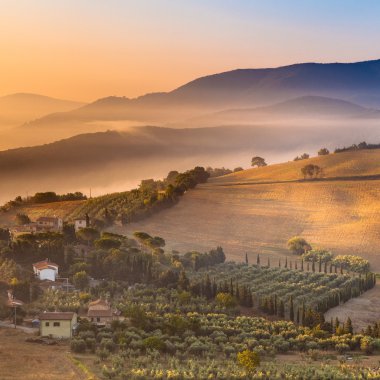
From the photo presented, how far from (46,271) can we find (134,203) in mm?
42203

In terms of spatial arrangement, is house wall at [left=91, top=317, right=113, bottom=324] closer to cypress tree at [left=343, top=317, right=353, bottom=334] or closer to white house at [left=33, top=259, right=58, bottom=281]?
white house at [left=33, top=259, right=58, bottom=281]

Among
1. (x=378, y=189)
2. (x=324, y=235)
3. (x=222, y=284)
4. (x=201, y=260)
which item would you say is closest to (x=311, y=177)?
(x=378, y=189)

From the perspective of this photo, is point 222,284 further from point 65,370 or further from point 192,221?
point 192,221

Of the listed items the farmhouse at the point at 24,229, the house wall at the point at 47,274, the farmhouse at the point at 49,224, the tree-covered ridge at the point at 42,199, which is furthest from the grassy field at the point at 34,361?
the tree-covered ridge at the point at 42,199

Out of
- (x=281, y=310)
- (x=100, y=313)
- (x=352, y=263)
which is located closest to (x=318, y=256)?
(x=352, y=263)

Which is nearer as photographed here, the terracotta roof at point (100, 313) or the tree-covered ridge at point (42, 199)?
the terracotta roof at point (100, 313)

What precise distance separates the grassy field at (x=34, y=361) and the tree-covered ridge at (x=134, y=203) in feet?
163

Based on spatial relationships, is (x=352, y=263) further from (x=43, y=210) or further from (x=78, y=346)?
(x=43, y=210)

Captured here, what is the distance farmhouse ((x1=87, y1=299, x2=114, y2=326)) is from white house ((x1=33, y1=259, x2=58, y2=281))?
1407 centimetres

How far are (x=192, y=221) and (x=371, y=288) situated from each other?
36.6 metres

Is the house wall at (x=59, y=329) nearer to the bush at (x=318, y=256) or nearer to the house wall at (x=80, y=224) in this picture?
Answer: the bush at (x=318, y=256)

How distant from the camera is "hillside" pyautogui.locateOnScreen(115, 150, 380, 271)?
97062mm

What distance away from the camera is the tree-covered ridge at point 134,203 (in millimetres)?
106312

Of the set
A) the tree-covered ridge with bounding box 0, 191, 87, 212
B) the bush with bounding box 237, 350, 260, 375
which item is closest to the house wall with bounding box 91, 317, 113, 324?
the bush with bounding box 237, 350, 260, 375
